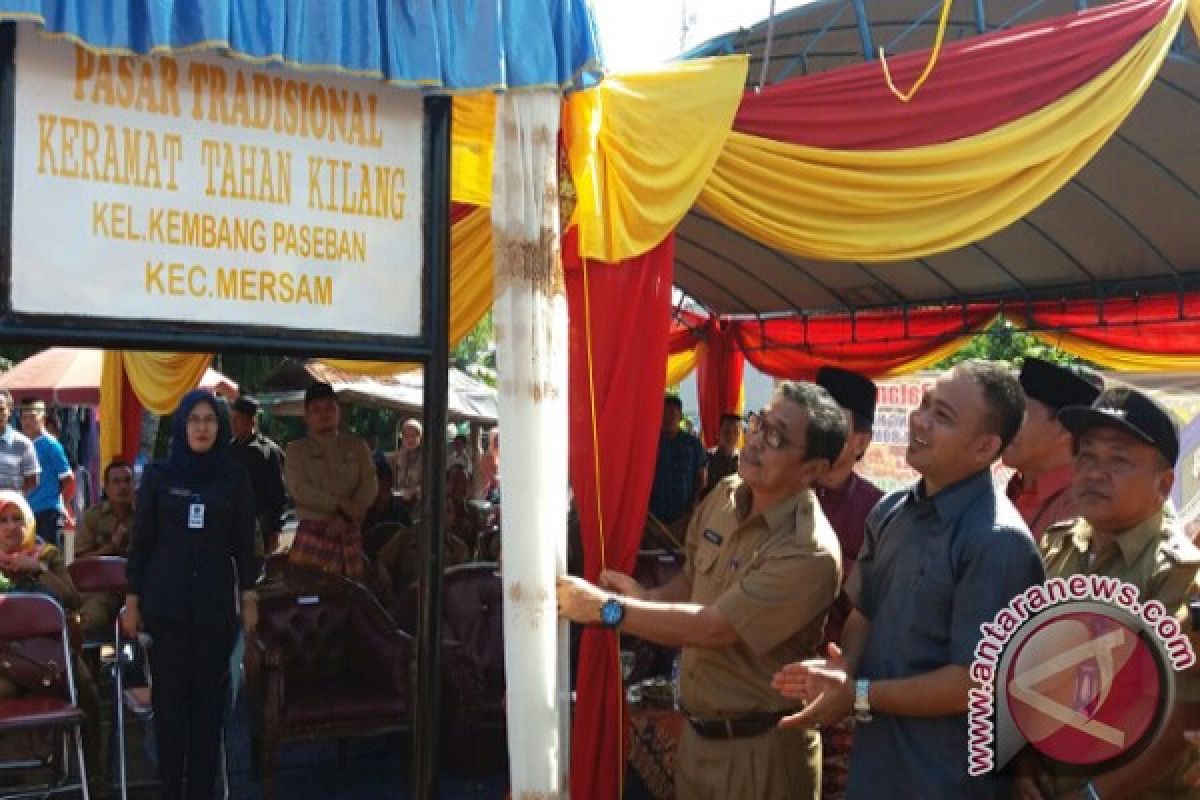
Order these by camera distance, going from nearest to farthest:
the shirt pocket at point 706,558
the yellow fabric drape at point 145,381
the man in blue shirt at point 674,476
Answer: the shirt pocket at point 706,558
the man in blue shirt at point 674,476
the yellow fabric drape at point 145,381

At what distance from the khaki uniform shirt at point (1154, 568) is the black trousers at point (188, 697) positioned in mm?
3199

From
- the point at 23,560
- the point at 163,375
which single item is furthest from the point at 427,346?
the point at 163,375

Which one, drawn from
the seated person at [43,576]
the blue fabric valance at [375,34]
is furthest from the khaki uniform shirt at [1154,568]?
the seated person at [43,576]

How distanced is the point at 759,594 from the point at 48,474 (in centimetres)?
777

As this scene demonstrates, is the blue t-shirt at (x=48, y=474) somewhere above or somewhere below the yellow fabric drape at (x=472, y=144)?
below

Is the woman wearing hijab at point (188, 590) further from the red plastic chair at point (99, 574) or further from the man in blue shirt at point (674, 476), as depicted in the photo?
the man in blue shirt at point (674, 476)

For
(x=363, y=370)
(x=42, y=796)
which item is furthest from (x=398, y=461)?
(x=42, y=796)

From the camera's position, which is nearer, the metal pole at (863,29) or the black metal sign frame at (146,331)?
the black metal sign frame at (146,331)

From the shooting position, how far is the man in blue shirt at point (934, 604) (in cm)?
238

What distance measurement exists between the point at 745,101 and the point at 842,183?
486 mm

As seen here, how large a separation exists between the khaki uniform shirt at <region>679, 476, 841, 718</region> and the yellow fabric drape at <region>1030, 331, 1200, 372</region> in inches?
269

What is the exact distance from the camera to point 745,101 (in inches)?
170

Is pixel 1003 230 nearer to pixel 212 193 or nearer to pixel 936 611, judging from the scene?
pixel 936 611

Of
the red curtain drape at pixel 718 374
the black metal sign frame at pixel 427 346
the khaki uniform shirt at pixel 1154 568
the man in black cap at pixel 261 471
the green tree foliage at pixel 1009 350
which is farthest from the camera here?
the green tree foliage at pixel 1009 350
